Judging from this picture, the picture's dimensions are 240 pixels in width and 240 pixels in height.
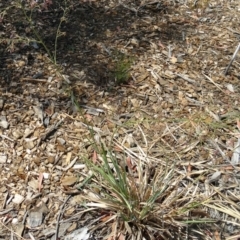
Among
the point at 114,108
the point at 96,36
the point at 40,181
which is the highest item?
the point at 96,36

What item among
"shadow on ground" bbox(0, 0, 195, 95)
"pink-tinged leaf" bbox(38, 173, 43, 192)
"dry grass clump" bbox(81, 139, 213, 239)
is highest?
"shadow on ground" bbox(0, 0, 195, 95)

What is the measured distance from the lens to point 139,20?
2.83 m

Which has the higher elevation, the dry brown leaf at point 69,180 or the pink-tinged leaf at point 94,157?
the pink-tinged leaf at point 94,157

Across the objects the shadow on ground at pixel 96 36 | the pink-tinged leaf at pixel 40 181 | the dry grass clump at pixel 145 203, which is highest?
the shadow on ground at pixel 96 36

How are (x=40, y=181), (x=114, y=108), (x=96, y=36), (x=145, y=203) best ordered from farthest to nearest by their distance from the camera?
(x=96, y=36) < (x=114, y=108) < (x=40, y=181) < (x=145, y=203)

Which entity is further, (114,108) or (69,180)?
(114,108)

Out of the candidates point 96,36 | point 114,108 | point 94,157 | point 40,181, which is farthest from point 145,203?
point 96,36

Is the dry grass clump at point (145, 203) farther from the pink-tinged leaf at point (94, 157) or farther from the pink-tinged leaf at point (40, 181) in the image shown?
the pink-tinged leaf at point (40, 181)

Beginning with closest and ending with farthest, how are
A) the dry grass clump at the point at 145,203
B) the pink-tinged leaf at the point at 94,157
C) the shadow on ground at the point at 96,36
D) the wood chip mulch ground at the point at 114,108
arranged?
1. the dry grass clump at the point at 145,203
2. the wood chip mulch ground at the point at 114,108
3. the pink-tinged leaf at the point at 94,157
4. the shadow on ground at the point at 96,36

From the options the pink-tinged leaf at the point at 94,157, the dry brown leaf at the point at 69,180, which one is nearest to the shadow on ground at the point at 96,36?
the pink-tinged leaf at the point at 94,157

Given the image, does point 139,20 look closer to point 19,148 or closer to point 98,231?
point 19,148

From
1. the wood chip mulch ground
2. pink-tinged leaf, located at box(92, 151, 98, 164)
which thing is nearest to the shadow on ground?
the wood chip mulch ground

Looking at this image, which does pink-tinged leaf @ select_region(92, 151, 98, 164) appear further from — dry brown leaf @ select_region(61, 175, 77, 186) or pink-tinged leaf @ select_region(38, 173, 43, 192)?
pink-tinged leaf @ select_region(38, 173, 43, 192)

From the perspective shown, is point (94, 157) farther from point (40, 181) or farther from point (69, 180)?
point (40, 181)
